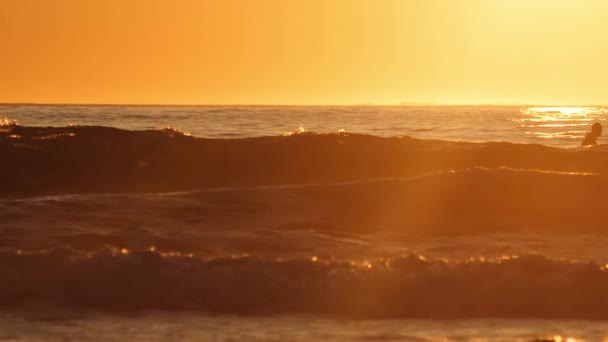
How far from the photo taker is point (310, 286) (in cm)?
1395

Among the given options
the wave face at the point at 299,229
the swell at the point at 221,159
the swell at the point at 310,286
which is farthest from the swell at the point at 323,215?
the swell at the point at 221,159

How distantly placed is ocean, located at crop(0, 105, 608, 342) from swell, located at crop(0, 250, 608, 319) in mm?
27

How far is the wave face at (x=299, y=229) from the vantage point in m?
13.7

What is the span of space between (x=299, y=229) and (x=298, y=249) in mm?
1656

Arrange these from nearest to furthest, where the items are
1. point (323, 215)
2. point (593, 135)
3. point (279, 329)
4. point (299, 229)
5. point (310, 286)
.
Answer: point (279, 329)
point (310, 286)
point (299, 229)
point (323, 215)
point (593, 135)

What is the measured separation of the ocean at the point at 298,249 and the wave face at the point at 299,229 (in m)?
0.04

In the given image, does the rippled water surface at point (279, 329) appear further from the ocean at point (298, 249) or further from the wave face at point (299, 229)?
the wave face at point (299, 229)

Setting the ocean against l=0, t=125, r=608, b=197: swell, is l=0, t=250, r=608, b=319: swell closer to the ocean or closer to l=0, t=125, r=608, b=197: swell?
the ocean

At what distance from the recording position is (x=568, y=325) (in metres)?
12.7

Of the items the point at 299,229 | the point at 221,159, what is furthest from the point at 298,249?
the point at 221,159

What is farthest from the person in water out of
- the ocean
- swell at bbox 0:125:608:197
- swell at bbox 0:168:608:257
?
swell at bbox 0:168:608:257

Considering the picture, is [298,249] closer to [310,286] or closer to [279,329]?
[310,286]

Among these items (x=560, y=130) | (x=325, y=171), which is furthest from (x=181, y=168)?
(x=560, y=130)

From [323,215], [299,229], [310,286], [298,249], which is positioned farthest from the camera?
[323,215]
